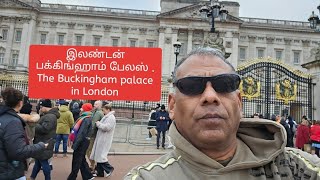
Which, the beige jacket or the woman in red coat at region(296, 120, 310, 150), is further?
the woman in red coat at region(296, 120, 310, 150)

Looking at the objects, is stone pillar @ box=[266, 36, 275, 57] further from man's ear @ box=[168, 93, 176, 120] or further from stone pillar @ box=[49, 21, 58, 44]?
man's ear @ box=[168, 93, 176, 120]

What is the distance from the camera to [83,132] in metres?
6.83

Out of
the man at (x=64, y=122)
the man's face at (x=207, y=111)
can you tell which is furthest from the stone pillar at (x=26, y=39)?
the man's face at (x=207, y=111)

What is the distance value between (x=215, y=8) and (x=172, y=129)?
11951 mm

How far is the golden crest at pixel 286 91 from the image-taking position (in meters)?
16.7

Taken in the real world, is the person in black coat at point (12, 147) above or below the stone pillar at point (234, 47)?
below

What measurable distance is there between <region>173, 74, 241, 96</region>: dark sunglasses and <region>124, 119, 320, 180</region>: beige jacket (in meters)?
0.21

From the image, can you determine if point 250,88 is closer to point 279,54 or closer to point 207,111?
point 207,111

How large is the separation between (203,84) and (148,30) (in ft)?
169

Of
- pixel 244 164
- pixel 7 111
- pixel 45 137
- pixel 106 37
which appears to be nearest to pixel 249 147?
pixel 244 164

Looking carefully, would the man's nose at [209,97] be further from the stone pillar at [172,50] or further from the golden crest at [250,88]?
the stone pillar at [172,50]

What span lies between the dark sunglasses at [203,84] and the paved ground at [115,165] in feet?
20.5

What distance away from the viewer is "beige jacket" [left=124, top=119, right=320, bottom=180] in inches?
54.9

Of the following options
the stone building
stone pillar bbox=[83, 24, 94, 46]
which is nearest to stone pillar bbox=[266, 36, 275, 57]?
the stone building
